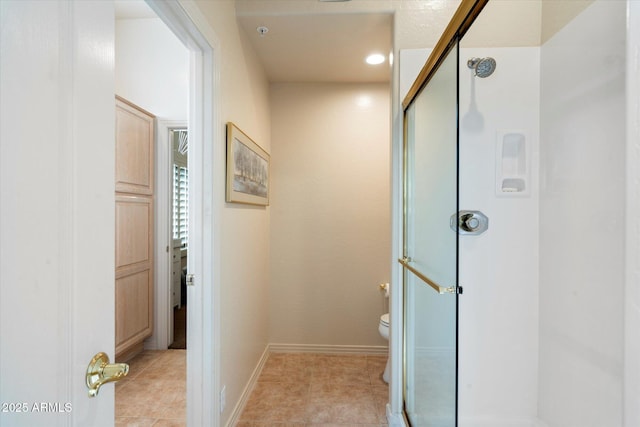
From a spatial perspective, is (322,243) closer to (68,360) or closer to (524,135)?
(524,135)

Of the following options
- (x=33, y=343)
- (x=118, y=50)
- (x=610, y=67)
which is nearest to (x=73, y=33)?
(x=33, y=343)

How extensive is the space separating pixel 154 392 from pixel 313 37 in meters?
2.76

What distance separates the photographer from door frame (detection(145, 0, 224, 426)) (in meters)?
1.57

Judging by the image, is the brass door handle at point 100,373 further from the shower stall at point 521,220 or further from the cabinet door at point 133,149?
the cabinet door at point 133,149

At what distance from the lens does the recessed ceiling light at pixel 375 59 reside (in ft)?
8.08

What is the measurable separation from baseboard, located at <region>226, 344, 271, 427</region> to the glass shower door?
1024 millimetres

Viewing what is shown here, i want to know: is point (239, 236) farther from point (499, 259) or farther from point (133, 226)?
point (499, 259)

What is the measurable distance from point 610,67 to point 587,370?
4.80 ft

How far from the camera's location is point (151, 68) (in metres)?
2.87

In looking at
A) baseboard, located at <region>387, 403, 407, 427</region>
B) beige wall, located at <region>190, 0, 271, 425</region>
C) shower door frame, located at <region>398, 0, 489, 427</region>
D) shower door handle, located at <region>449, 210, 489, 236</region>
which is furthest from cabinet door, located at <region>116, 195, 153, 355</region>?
shower door handle, located at <region>449, 210, 489, 236</region>

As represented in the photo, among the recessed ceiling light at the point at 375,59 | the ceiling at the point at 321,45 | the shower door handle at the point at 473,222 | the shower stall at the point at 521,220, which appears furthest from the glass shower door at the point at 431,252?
the recessed ceiling light at the point at 375,59

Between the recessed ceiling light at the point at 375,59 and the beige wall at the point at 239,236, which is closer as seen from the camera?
the beige wall at the point at 239,236

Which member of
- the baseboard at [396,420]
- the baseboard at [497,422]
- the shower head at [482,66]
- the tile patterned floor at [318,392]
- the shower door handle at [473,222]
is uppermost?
the shower head at [482,66]

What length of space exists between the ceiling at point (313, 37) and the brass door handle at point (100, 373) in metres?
2.05
